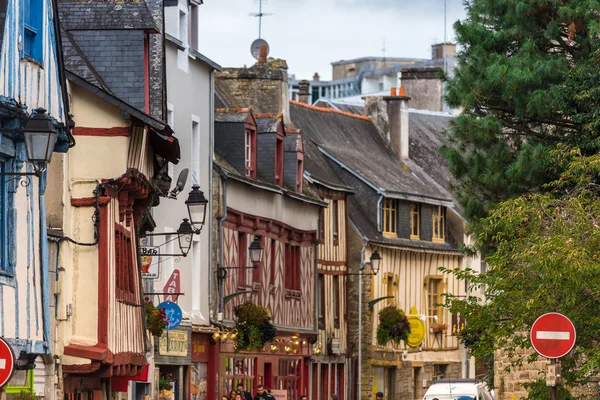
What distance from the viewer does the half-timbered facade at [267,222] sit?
115 ft

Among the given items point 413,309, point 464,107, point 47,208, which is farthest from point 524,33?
point 413,309

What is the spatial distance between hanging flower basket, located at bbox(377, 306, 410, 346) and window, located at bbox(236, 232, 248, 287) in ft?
33.6

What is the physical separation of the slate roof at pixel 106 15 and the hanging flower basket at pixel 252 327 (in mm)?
11757

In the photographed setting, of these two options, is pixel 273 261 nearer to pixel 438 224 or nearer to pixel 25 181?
pixel 438 224

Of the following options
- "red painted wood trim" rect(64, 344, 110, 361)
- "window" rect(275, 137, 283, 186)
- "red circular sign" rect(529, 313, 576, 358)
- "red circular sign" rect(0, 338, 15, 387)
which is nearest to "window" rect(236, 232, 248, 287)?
"window" rect(275, 137, 283, 186)

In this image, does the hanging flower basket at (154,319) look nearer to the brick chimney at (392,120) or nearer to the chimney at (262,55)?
the chimney at (262,55)

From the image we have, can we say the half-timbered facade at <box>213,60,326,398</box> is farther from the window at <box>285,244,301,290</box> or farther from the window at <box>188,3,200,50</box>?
the window at <box>188,3,200,50</box>

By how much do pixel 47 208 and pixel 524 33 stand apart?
10.4 meters

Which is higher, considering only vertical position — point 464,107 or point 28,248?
point 464,107

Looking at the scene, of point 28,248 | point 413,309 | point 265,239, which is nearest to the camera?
point 28,248

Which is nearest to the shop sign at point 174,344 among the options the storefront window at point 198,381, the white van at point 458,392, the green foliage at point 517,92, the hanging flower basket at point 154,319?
the storefront window at point 198,381

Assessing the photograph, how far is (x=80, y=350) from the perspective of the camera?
66.5 feet

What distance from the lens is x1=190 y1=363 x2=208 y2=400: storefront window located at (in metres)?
32.2

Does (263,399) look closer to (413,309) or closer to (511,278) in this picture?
(511,278)
